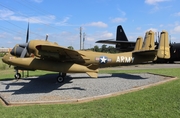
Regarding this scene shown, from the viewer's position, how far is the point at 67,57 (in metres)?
12.1

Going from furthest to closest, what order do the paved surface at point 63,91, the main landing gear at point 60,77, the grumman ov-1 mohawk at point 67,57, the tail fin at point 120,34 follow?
the tail fin at point 120,34 → the main landing gear at point 60,77 → the grumman ov-1 mohawk at point 67,57 → the paved surface at point 63,91

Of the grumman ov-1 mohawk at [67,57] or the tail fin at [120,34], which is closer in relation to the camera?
the grumman ov-1 mohawk at [67,57]

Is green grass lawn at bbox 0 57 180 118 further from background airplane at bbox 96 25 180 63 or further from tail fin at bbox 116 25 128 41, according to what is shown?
tail fin at bbox 116 25 128 41

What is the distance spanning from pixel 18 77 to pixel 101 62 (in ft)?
21.8

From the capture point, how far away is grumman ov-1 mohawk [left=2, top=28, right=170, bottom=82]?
11177 mm

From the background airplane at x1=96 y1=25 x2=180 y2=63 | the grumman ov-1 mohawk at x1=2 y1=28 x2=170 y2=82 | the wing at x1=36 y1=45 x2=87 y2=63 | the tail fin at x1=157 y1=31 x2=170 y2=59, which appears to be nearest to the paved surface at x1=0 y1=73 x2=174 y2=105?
the grumman ov-1 mohawk at x1=2 y1=28 x2=170 y2=82

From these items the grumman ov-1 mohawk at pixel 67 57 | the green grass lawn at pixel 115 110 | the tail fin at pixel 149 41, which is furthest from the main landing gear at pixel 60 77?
the tail fin at pixel 149 41

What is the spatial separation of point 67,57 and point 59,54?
2.53 feet

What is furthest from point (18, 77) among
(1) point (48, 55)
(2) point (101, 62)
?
(2) point (101, 62)

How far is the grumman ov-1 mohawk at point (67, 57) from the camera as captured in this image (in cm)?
1118

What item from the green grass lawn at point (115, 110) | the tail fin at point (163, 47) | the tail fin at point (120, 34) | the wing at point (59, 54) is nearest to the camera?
the green grass lawn at point (115, 110)

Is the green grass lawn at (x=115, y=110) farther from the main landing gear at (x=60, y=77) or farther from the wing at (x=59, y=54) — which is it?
the main landing gear at (x=60, y=77)

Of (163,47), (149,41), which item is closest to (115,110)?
(163,47)

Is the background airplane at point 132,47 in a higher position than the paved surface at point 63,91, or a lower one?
higher
